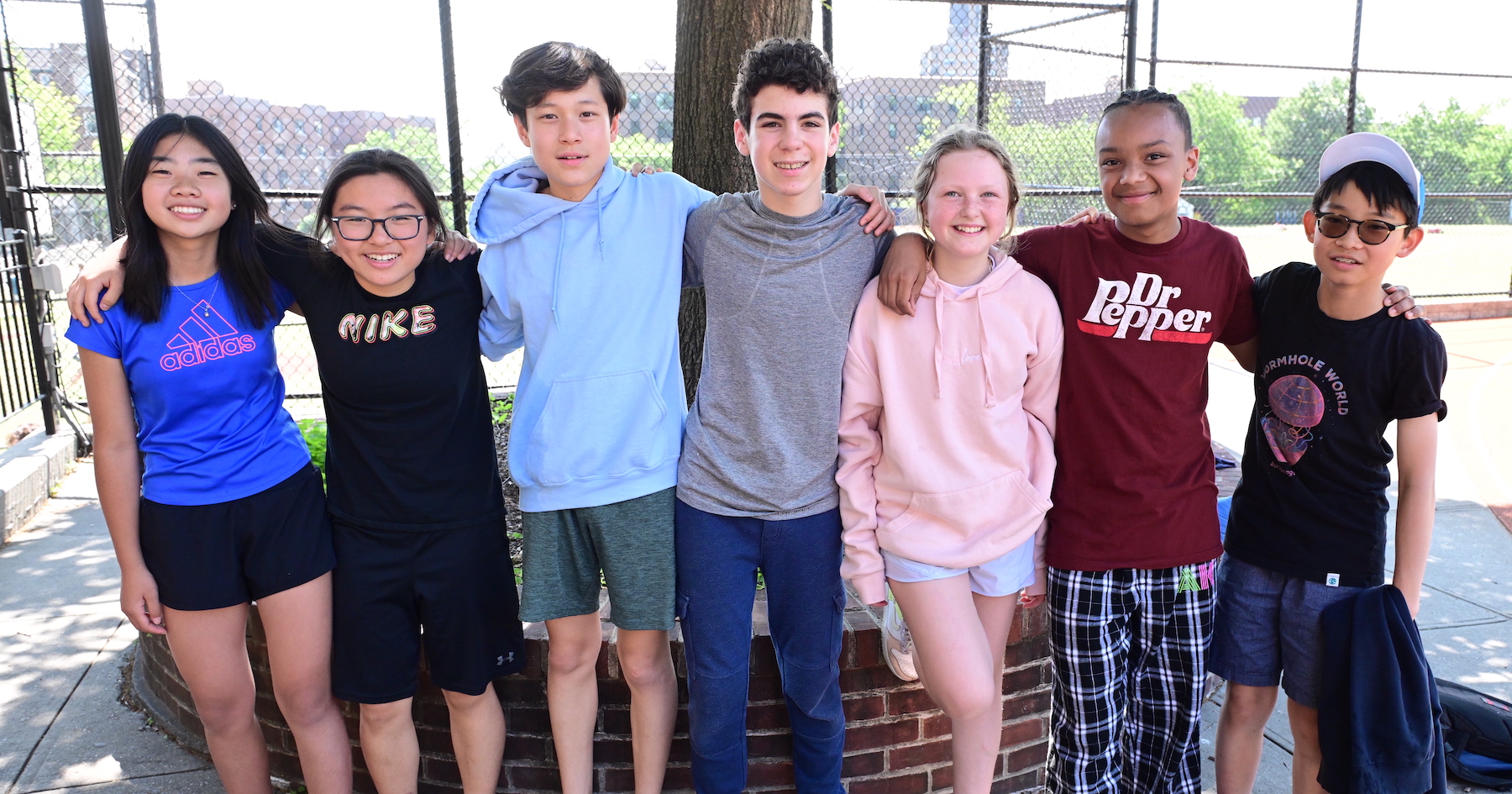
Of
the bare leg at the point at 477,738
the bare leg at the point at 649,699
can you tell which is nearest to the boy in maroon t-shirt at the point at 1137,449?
the bare leg at the point at 649,699

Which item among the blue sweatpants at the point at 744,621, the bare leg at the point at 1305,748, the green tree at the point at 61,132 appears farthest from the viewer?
the green tree at the point at 61,132

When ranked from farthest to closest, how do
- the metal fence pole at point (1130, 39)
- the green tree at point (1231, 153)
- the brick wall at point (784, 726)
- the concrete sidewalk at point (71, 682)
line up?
the green tree at point (1231, 153) < the metal fence pole at point (1130, 39) < the concrete sidewalk at point (71, 682) < the brick wall at point (784, 726)

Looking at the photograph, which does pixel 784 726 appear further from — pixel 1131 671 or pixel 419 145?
pixel 419 145

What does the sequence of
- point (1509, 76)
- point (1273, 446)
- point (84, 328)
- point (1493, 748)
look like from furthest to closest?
point (1509, 76) → point (1493, 748) → point (1273, 446) → point (84, 328)

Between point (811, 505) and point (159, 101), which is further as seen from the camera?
point (159, 101)

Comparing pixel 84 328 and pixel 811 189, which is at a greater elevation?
pixel 811 189

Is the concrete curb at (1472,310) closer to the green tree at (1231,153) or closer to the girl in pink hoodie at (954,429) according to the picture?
the girl in pink hoodie at (954,429)

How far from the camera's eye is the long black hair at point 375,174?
8.14 feet

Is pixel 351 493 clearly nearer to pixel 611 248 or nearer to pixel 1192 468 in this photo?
pixel 611 248

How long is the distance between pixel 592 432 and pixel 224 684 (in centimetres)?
117

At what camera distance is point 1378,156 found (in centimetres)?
239

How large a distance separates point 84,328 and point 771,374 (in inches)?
64.9

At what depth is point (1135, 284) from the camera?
248 centimetres

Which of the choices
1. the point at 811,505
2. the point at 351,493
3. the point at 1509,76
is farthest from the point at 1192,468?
the point at 1509,76
